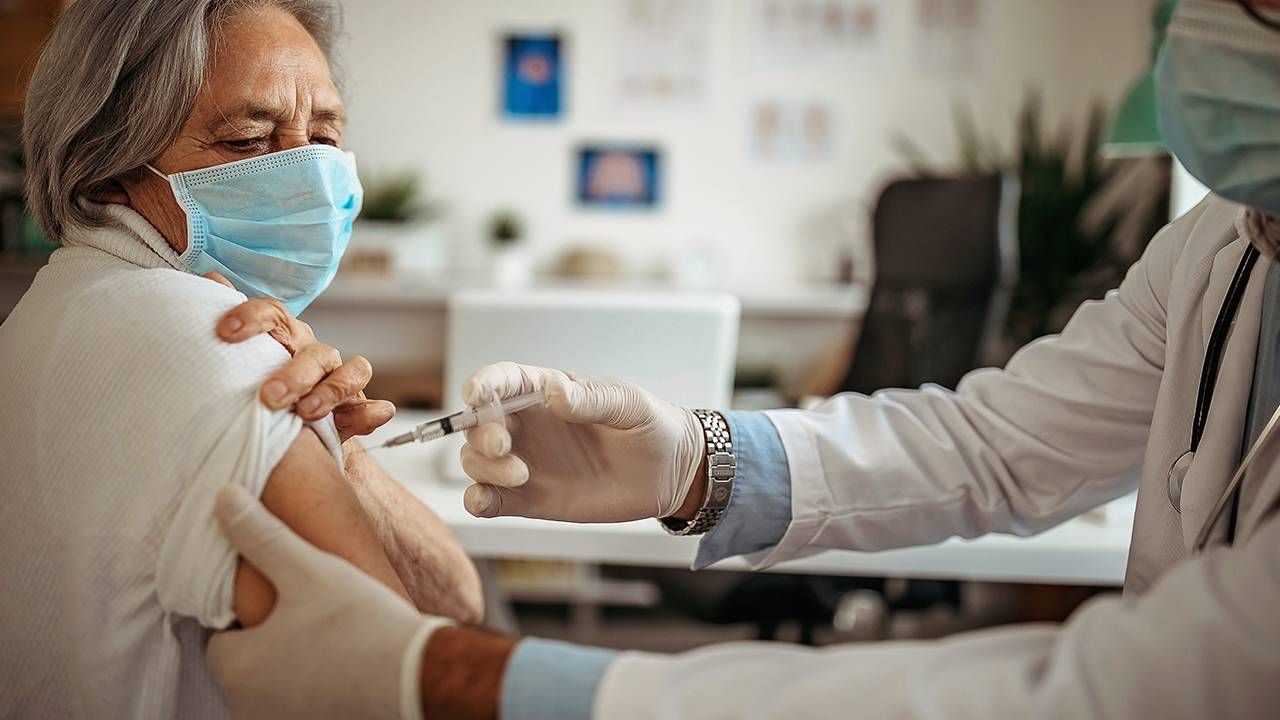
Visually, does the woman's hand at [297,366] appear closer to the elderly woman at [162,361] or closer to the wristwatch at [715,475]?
the elderly woman at [162,361]

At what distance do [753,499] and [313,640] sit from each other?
583mm

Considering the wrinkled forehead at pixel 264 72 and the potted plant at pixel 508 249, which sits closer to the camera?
the wrinkled forehead at pixel 264 72

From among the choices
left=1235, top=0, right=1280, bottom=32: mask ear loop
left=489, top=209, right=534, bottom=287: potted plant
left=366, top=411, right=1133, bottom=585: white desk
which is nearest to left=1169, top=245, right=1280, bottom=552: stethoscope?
left=1235, top=0, right=1280, bottom=32: mask ear loop

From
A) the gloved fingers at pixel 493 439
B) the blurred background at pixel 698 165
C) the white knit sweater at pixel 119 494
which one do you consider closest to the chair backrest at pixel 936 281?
the blurred background at pixel 698 165

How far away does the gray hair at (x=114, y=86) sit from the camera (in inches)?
42.7

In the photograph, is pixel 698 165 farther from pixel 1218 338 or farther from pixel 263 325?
pixel 263 325

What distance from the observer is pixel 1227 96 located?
869 mm

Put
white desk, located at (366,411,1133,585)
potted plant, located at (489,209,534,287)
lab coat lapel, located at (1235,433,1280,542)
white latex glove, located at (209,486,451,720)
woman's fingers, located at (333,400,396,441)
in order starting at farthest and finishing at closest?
potted plant, located at (489,209,534,287) → white desk, located at (366,411,1133,585) → woman's fingers, located at (333,400,396,441) → lab coat lapel, located at (1235,433,1280,542) → white latex glove, located at (209,486,451,720)

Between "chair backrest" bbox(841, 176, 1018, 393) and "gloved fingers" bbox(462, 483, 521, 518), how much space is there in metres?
1.82

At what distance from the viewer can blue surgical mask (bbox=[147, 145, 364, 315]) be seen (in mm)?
1141

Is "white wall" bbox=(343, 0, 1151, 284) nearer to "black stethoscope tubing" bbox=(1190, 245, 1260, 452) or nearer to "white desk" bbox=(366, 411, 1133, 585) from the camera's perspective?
"white desk" bbox=(366, 411, 1133, 585)

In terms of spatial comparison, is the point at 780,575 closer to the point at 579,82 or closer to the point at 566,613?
the point at 566,613

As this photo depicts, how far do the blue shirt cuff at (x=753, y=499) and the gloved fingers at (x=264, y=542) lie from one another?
1.77 feet

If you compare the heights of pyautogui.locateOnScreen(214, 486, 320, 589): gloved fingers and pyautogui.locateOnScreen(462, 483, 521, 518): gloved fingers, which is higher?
pyautogui.locateOnScreen(214, 486, 320, 589): gloved fingers
